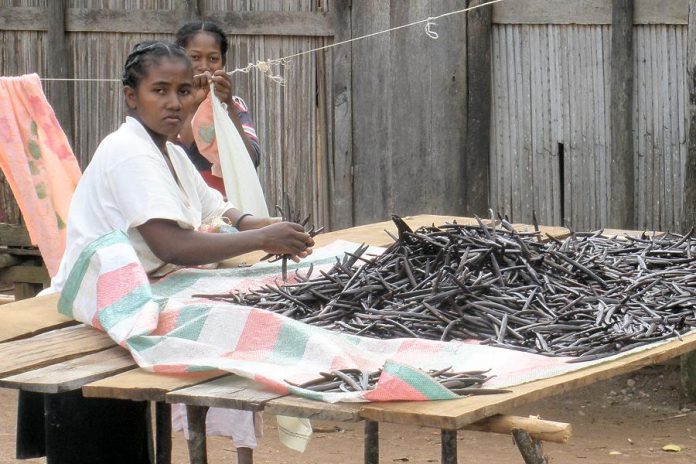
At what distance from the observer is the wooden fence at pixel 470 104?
6.59 meters

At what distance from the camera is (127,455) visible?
12.7ft

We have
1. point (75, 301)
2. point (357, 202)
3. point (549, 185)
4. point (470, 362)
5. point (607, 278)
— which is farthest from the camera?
point (357, 202)

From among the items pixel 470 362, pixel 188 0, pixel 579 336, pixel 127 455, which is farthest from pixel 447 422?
pixel 188 0

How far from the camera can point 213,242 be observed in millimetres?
4016

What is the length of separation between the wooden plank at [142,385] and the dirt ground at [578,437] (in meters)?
3.22

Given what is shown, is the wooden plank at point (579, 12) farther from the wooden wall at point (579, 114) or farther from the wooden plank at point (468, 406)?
the wooden plank at point (468, 406)

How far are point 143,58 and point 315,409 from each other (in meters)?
1.70

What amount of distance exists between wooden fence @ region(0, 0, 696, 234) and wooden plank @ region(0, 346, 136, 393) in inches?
148

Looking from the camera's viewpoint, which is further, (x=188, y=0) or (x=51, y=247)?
(x=188, y=0)

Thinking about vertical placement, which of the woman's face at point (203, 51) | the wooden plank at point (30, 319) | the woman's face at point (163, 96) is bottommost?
the wooden plank at point (30, 319)

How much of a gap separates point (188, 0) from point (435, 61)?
5.64ft

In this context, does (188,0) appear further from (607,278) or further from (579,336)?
(579,336)

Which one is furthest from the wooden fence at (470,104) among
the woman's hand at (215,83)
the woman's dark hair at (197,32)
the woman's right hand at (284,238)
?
the woman's right hand at (284,238)

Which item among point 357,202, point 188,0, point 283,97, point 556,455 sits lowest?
point 556,455
